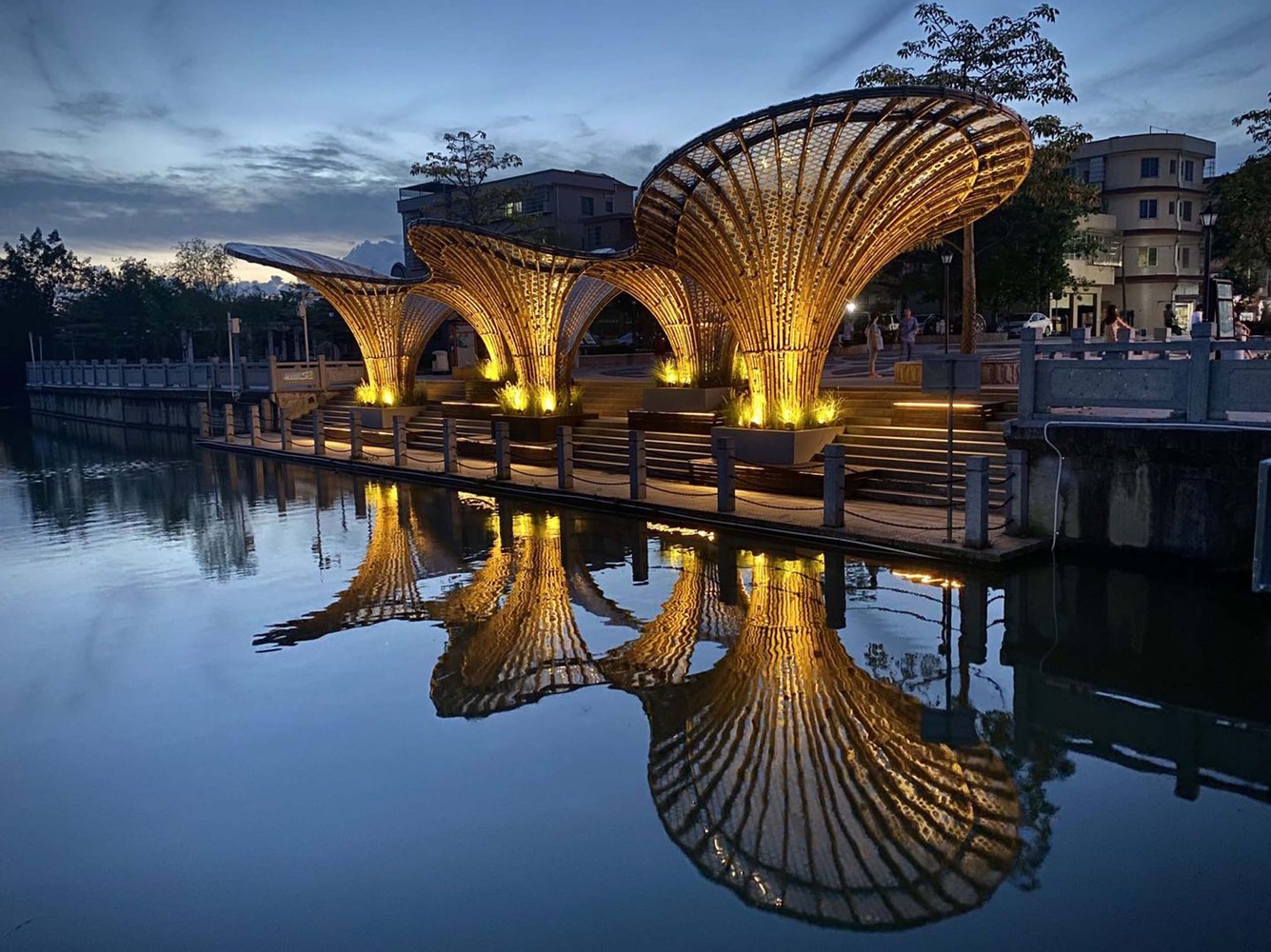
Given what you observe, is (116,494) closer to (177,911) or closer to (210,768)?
(210,768)

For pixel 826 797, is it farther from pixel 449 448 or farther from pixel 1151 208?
pixel 1151 208

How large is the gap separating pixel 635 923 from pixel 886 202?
1199 cm

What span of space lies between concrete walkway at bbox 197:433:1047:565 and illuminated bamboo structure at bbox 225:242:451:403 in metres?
7.12

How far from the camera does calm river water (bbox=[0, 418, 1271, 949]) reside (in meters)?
4.32

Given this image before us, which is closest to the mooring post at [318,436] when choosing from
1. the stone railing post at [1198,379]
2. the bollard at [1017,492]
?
the bollard at [1017,492]

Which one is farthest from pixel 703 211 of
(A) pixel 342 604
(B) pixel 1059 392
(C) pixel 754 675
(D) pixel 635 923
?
(D) pixel 635 923

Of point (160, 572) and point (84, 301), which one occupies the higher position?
point (84, 301)

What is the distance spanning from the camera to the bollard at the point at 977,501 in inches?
395

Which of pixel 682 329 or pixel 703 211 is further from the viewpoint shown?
pixel 682 329

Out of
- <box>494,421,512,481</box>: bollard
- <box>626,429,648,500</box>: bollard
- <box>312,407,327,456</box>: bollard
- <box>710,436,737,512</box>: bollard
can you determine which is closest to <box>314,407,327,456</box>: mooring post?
<box>312,407,327,456</box>: bollard

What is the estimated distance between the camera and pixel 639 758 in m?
5.87

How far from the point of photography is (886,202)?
45.5ft

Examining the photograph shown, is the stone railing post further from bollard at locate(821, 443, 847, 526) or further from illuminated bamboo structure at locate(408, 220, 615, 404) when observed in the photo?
illuminated bamboo structure at locate(408, 220, 615, 404)

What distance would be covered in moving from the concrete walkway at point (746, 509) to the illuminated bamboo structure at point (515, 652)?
2973 mm
